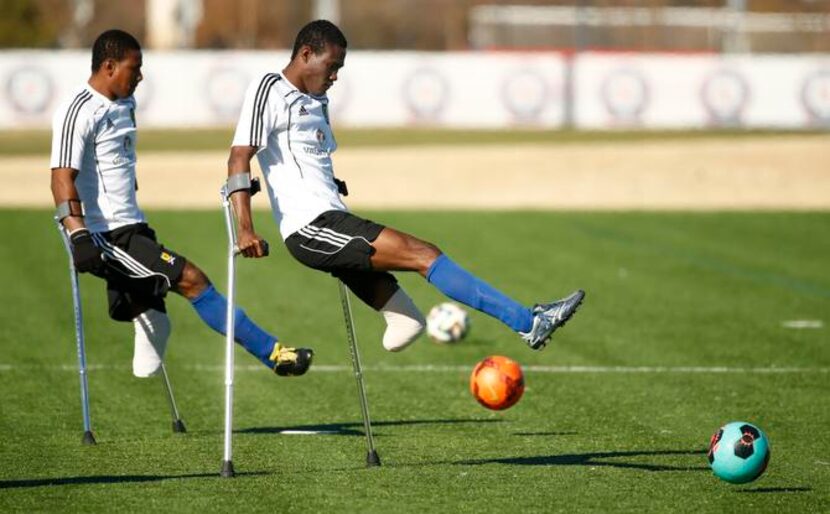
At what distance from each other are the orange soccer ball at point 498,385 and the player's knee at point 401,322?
1.85ft

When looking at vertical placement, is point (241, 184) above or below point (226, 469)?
above

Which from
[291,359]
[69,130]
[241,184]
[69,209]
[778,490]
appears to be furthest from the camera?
[69,130]

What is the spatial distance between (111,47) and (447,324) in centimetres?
610

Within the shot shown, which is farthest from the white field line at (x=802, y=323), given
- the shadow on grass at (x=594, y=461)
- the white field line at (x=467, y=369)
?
the shadow on grass at (x=594, y=461)

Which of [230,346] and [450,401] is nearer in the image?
[230,346]

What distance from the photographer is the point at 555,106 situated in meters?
53.1

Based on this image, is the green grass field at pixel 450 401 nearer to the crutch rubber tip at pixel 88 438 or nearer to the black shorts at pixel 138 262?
the crutch rubber tip at pixel 88 438

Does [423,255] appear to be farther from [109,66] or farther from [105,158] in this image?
[109,66]

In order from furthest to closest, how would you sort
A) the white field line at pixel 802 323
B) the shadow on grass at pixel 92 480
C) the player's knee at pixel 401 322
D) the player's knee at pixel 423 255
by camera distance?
the white field line at pixel 802 323 → the player's knee at pixel 401 322 → the player's knee at pixel 423 255 → the shadow on grass at pixel 92 480

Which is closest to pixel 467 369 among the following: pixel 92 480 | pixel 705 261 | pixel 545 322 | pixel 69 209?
pixel 545 322

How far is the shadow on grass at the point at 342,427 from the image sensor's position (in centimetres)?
1106

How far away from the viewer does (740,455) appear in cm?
881

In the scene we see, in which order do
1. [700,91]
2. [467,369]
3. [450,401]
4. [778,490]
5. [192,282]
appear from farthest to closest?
1. [700,91]
2. [467,369]
3. [450,401]
4. [192,282]
5. [778,490]

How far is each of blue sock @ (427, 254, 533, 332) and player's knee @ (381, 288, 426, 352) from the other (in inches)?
23.8
